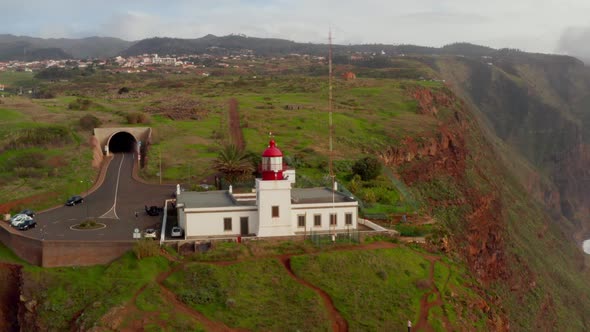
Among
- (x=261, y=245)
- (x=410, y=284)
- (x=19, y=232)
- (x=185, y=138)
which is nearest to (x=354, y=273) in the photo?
(x=410, y=284)

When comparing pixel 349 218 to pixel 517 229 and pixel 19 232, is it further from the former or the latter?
pixel 517 229

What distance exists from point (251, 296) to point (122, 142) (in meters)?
45.1

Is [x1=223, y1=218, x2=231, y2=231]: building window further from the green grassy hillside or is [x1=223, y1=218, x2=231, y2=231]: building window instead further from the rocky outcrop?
the rocky outcrop

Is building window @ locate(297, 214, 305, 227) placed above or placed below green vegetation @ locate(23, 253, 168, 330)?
above

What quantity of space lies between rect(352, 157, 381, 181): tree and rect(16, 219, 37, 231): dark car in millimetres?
25711

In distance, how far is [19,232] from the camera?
119 feet

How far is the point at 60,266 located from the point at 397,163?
142ft

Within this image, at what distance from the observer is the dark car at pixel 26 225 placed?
37031 mm

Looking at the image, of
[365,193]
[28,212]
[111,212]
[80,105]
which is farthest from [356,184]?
[80,105]

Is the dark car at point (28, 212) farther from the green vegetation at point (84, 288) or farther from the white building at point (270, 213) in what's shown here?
the white building at point (270, 213)

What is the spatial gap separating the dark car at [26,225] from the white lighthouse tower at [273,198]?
46.3ft

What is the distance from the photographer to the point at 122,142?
230ft

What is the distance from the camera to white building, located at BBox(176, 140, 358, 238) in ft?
114

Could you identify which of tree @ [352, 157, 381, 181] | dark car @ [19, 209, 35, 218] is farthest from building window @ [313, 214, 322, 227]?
dark car @ [19, 209, 35, 218]
